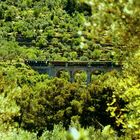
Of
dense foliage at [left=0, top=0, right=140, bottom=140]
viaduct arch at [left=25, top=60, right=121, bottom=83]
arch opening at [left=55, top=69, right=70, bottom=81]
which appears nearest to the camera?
dense foliage at [left=0, top=0, right=140, bottom=140]

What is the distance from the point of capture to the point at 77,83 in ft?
168

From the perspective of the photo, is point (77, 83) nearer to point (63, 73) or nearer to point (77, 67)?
point (63, 73)

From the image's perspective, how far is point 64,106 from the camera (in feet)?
136

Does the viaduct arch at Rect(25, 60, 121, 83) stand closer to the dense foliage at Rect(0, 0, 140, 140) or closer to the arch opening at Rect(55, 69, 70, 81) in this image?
the arch opening at Rect(55, 69, 70, 81)

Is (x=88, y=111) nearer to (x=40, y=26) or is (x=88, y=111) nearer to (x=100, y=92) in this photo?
(x=100, y=92)

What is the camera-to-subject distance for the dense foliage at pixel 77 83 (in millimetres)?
6738

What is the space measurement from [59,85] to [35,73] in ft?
194

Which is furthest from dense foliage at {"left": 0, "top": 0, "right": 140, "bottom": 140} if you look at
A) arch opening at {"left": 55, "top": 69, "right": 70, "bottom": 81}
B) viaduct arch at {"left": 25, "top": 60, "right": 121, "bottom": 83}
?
viaduct arch at {"left": 25, "top": 60, "right": 121, "bottom": 83}

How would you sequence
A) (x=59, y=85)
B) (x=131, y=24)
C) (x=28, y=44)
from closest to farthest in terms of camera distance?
1. (x=131, y=24)
2. (x=59, y=85)
3. (x=28, y=44)

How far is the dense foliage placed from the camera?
6.74 metres

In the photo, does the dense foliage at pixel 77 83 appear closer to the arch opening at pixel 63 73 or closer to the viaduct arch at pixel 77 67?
the arch opening at pixel 63 73

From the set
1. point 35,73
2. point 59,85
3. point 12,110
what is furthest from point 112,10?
point 35,73

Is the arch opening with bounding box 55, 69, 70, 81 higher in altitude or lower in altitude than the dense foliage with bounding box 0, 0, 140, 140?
lower

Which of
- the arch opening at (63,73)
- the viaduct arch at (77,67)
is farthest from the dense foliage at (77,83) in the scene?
the viaduct arch at (77,67)
